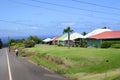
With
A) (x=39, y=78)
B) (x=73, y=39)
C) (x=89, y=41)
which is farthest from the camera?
(x=73, y=39)

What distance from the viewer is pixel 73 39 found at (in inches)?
3533

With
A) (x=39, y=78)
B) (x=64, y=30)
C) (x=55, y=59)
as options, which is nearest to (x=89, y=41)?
(x=64, y=30)

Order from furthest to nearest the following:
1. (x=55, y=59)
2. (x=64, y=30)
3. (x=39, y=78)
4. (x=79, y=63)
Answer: (x=64, y=30) → (x=55, y=59) → (x=79, y=63) → (x=39, y=78)

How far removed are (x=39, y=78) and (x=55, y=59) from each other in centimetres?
1573

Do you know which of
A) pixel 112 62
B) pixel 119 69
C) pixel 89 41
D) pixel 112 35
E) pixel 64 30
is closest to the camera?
pixel 119 69

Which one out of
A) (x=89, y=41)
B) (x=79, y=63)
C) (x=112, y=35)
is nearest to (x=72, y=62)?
(x=79, y=63)

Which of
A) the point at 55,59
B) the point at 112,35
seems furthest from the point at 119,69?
the point at 112,35

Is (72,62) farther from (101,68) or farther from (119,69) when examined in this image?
(119,69)

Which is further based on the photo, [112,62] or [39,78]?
[112,62]

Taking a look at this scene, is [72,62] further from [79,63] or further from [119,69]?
[119,69]

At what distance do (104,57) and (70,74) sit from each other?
6205 millimetres

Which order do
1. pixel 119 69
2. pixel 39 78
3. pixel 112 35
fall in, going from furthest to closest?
pixel 112 35 → pixel 119 69 → pixel 39 78

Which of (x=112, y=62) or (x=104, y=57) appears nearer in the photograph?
(x=112, y=62)

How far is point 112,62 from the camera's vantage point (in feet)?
101
